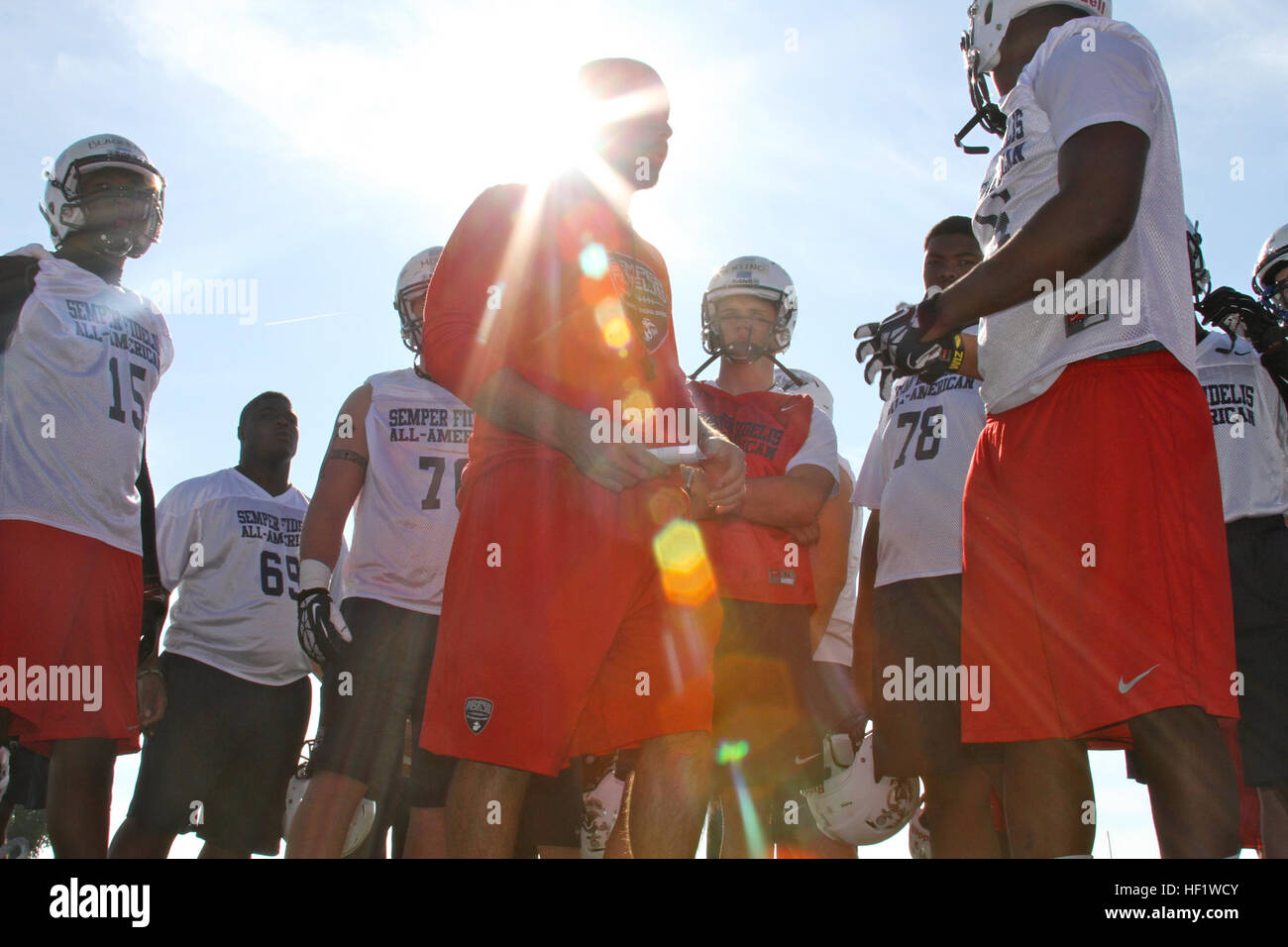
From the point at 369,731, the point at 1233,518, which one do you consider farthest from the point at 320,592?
the point at 1233,518

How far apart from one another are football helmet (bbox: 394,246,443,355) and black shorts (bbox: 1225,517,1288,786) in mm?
4262

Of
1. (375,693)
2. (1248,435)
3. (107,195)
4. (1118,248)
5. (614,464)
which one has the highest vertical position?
(107,195)

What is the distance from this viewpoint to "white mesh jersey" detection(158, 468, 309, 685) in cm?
652

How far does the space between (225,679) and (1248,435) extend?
5.56 m

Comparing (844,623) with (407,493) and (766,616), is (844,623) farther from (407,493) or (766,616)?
(407,493)

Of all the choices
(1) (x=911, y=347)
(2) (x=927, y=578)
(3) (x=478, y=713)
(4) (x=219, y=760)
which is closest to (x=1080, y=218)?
(1) (x=911, y=347)

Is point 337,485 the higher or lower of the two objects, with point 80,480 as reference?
higher

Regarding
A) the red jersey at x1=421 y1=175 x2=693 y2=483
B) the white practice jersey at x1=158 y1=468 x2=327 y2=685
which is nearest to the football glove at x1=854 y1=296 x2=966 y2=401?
the red jersey at x1=421 y1=175 x2=693 y2=483

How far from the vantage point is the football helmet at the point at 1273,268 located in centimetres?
664

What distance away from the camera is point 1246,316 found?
18.4 ft
